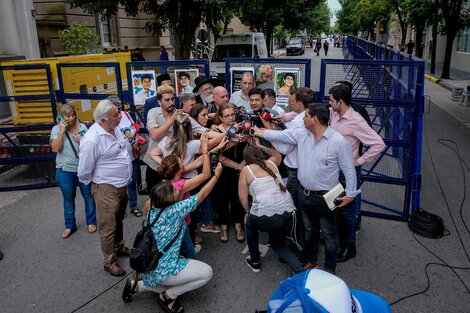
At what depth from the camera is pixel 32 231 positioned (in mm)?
5539

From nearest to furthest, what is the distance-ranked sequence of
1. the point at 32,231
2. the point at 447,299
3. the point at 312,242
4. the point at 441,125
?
the point at 447,299 → the point at 312,242 → the point at 32,231 → the point at 441,125

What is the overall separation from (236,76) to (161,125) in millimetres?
1563

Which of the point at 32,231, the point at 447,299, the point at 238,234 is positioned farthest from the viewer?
the point at 32,231

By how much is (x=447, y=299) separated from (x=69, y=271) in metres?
4.11

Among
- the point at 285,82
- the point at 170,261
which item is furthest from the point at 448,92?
the point at 170,261

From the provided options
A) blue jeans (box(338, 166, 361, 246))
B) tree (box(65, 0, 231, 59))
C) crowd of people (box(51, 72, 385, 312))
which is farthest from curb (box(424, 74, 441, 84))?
blue jeans (box(338, 166, 361, 246))

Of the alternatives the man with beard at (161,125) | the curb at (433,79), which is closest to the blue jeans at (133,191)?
the man with beard at (161,125)

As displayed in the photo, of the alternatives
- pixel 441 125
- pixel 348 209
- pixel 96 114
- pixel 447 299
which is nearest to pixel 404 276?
pixel 447 299

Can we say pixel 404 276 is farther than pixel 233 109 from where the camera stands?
No

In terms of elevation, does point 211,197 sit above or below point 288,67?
below

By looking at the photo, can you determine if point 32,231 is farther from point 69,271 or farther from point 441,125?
point 441,125

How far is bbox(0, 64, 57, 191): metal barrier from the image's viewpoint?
691cm

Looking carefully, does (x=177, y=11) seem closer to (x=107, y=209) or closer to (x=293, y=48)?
(x=107, y=209)

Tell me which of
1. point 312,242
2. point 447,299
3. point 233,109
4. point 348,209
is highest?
point 233,109
